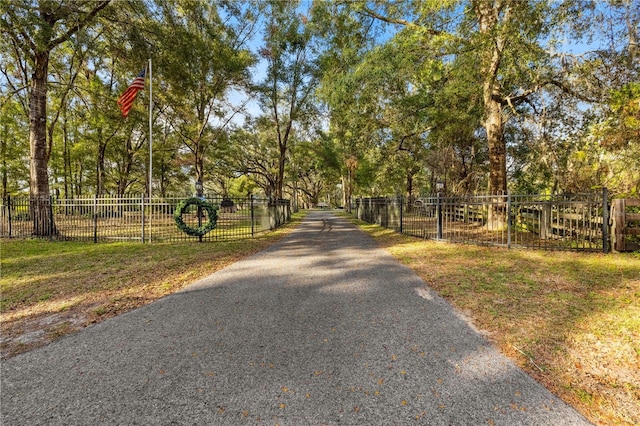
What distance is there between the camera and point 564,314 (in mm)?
3889

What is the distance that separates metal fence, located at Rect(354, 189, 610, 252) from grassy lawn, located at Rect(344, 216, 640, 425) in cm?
105

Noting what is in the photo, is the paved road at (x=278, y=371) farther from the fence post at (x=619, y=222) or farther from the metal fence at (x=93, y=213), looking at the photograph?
the metal fence at (x=93, y=213)

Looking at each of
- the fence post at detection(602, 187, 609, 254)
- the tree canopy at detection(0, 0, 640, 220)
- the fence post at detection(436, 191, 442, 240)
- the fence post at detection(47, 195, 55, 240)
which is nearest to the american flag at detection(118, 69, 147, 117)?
the tree canopy at detection(0, 0, 640, 220)

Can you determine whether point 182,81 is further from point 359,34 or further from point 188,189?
point 188,189

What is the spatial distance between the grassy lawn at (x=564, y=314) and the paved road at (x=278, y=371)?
302mm

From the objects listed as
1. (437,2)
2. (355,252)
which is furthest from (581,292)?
(437,2)

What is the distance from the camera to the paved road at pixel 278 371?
2.15m

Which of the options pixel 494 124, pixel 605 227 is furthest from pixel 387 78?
pixel 605 227

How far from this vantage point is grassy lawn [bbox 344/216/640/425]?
8.10ft

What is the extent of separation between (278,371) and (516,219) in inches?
388

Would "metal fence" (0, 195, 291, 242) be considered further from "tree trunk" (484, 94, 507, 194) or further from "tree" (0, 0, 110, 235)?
"tree trunk" (484, 94, 507, 194)

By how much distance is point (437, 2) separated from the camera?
28.2 ft

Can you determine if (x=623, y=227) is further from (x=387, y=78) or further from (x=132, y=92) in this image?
(x=132, y=92)

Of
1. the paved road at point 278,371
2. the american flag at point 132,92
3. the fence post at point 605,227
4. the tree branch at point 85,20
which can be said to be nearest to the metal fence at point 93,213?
the american flag at point 132,92
